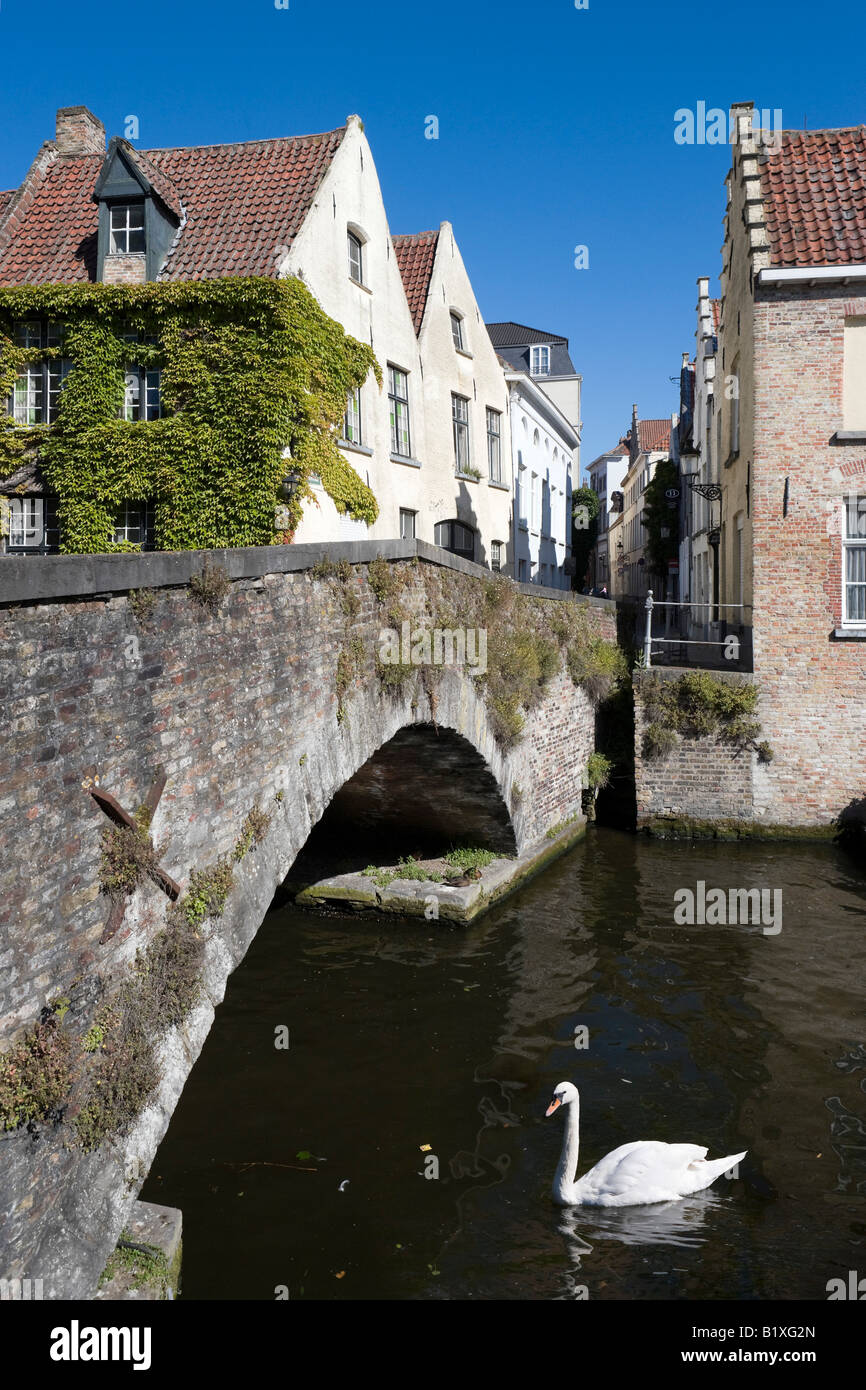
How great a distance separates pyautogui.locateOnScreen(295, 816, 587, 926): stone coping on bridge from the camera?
12102mm

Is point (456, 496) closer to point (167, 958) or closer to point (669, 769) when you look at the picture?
point (669, 769)

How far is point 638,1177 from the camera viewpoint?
256 inches

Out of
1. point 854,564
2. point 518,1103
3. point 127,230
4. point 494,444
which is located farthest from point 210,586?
point 494,444

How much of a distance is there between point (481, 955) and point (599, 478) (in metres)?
59.4

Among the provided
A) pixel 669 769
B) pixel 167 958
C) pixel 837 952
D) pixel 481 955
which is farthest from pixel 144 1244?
pixel 669 769

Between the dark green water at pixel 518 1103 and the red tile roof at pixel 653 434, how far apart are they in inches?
1716

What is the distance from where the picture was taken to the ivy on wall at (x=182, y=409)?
1438cm

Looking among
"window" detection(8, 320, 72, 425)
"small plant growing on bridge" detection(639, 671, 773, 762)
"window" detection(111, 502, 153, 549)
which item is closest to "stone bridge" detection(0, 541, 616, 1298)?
"window" detection(111, 502, 153, 549)

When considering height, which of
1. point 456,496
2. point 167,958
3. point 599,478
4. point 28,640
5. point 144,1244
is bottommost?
point 144,1244

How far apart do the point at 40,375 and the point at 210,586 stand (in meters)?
11.9

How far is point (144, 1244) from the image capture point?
4539 millimetres

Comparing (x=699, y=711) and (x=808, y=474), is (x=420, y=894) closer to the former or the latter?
(x=699, y=711)

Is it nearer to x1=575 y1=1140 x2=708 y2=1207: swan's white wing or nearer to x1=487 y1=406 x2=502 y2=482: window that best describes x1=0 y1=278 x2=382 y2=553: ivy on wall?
x1=575 y1=1140 x2=708 y2=1207: swan's white wing
